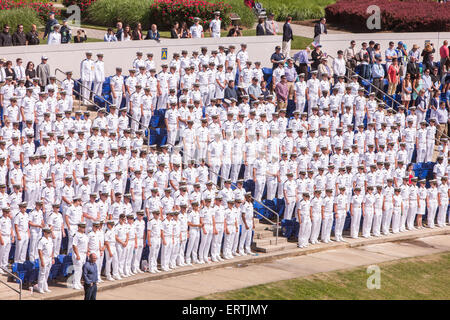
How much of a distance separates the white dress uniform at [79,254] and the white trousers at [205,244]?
342cm

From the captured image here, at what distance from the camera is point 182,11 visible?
3869 centimetres

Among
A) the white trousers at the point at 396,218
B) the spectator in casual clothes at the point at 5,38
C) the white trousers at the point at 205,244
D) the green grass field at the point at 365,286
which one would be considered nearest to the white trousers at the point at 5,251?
the green grass field at the point at 365,286

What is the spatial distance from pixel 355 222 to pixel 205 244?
16.2ft

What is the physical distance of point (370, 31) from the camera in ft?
140

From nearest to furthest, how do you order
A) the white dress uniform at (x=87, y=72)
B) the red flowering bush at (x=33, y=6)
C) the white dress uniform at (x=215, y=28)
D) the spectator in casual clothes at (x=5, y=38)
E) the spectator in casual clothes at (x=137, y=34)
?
the white dress uniform at (x=87, y=72)
the spectator in casual clothes at (x=5, y=38)
the spectator in casual clothes at (x=137, y=34)
the white dress uniform at (x=215, y=28)
the red flowering bush at (x=33, y=6)

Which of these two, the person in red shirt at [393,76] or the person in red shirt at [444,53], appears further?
the person in red shirt at [444,53]

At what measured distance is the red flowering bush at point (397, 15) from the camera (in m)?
41.9

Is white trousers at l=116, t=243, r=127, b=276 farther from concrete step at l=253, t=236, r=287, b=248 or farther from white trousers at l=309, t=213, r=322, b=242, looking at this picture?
white trousers at l=309, t=213, r=322, b=242

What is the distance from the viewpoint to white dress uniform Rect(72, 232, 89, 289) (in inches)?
844

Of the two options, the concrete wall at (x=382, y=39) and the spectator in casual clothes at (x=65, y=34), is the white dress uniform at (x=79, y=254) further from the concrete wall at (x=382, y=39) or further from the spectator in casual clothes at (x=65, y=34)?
the concrete wall at (x=382, y=39)

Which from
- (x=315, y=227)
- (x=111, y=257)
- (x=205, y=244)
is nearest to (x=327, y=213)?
(x=315, y=227)

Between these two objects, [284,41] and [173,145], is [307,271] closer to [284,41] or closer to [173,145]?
[173,145]

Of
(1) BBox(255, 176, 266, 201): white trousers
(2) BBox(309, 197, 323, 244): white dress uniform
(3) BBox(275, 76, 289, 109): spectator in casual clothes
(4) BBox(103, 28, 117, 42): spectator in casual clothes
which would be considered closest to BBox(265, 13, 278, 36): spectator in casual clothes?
(3) BBox(275, 76, 289, 109): spectator in casual clothes

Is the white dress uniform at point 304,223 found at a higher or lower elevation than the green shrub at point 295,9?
lower
